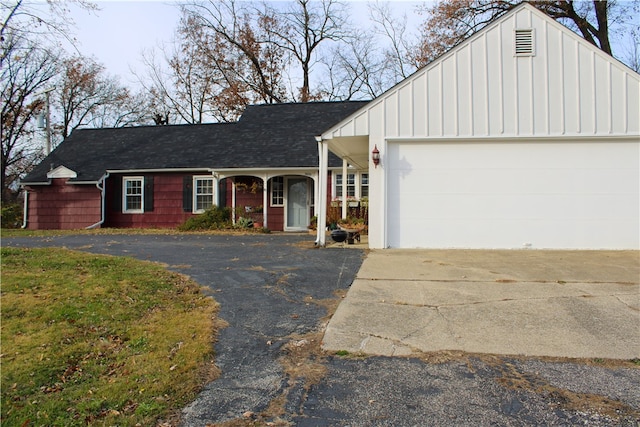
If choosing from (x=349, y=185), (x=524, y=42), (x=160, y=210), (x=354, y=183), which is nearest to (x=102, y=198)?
(x=160, y=210)

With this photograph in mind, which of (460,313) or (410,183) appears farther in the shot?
(410,183)

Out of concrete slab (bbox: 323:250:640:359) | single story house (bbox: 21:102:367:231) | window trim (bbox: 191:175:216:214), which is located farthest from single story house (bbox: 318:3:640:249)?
window trim (bbox: 191:175:216:214)

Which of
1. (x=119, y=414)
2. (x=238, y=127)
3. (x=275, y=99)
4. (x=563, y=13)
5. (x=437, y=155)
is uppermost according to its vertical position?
(x=563, y=13)

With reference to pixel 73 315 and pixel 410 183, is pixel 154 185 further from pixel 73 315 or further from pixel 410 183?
pixel 73 315

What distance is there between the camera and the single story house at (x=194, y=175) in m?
16.5

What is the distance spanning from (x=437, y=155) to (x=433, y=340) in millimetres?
6378

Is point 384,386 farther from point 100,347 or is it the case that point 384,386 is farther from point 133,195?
point 133,195

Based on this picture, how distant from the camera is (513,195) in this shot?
31.4 feet

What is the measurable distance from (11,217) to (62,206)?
392cm

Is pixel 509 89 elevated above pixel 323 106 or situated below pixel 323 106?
below

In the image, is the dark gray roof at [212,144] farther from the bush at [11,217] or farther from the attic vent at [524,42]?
the attic vent at [524,42]

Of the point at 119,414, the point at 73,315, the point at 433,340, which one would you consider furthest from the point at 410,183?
the point at 119,414

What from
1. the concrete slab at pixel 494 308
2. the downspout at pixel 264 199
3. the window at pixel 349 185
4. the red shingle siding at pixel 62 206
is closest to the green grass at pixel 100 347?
the concrete slab at pixel 494 308

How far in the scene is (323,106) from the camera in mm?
19656
